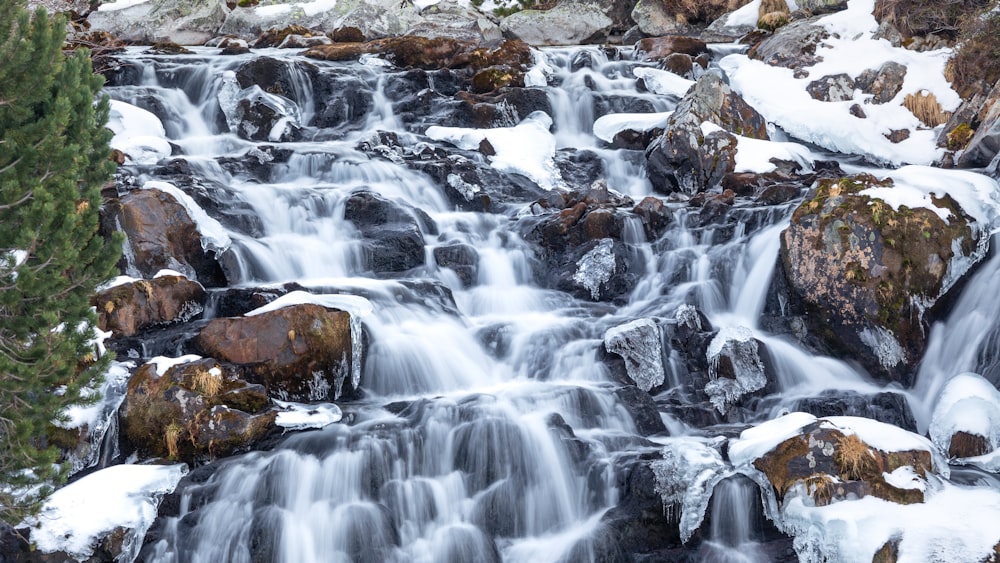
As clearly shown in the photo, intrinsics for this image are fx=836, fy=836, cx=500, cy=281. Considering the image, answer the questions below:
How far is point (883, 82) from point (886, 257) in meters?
7.32

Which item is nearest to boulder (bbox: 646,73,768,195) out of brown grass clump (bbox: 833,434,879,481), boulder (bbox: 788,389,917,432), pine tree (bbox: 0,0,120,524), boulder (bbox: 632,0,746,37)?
boulder (bbox: 788,389,917,432)

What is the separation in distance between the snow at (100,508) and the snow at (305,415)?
3.14 ft

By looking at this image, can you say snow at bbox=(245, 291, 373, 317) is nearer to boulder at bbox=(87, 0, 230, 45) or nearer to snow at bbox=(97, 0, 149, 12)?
boulder at bbox=(87, 0, 230, 45)

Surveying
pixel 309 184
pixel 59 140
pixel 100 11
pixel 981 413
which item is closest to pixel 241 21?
pixel 100 11

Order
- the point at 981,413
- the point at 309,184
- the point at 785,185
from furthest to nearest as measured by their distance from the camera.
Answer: the point at 309,184 < the point at 785,185 < the point at 981,413

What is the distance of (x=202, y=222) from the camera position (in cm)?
921

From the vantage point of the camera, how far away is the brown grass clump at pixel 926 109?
1345cm

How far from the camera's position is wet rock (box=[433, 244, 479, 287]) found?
33.7 feet

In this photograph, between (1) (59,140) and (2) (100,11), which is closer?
(1) (59,140)

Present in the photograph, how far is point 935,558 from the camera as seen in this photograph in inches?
191

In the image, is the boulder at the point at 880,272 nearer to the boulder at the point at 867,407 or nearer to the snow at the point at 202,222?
the boulder at the point at 867,407

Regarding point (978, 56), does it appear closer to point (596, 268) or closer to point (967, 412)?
point (596, 268)

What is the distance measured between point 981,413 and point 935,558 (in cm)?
247

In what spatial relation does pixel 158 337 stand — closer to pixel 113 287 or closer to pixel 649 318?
pixel 113 287
